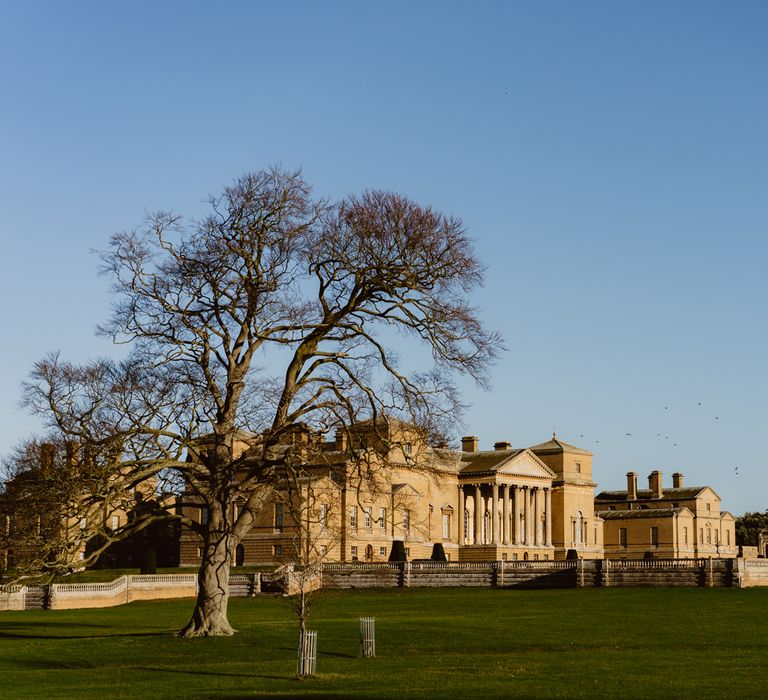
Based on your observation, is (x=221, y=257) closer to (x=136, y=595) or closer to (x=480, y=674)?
(x=480, y=674)

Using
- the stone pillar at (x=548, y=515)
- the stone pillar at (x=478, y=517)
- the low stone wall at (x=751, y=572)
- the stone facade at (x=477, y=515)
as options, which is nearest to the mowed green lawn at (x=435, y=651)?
the low stone wall at (x=751, y=572)

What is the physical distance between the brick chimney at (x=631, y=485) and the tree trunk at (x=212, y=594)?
105700 mm

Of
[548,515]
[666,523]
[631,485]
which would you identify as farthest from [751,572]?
[631,485]

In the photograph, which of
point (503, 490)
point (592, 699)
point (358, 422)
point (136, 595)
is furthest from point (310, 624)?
point (503, 490)

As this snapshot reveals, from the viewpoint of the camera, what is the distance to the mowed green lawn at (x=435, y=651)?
25.9 metres

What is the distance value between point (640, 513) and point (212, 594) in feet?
320

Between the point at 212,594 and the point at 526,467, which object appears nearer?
the point at 212,594

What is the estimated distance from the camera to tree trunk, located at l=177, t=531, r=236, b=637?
3731cm

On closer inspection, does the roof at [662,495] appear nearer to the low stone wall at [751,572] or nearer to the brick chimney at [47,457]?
the low stone wall at [751,572]

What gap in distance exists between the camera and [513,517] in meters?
110

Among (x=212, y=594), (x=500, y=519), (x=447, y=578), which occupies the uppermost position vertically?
(x=500, y=519)

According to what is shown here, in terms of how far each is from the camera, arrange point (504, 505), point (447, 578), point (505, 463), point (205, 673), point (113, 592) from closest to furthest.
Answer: point (205, 673), point (113, 592), point (447, 578), point (505, 463), point (504, 505)

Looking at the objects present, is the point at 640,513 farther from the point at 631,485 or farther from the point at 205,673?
the point at 205,673

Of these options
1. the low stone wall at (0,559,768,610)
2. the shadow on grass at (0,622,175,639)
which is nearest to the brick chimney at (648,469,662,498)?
the low stone wall at (0,559,768,610)
